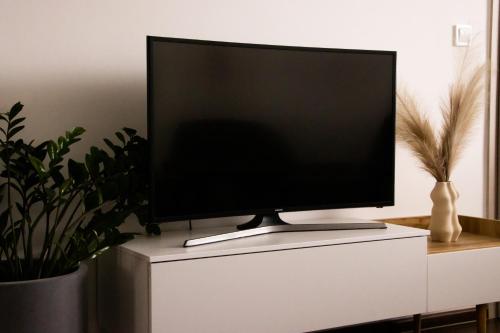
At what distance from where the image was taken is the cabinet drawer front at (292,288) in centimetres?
203

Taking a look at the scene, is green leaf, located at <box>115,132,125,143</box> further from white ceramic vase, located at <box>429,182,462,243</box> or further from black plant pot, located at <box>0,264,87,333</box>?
white ceramic vase, located at <box>429,182,462,243</box>

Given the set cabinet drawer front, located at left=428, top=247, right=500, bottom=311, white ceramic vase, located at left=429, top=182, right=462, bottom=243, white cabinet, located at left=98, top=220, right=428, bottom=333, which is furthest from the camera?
white ceramic vase, located at left=429, top=182, right=462, bottom=243

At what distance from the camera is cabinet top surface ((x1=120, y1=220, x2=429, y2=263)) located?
6.73ft

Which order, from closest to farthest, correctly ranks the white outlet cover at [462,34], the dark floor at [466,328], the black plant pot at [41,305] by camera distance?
the black plant pot at [41,305], the dark floor at [466,328], the white outlet cover at [462,34]

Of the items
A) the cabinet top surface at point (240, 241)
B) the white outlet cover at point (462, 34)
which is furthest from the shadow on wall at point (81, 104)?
the white outlet cover at point (462, 34)

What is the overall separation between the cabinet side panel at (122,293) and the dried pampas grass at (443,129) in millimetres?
1365

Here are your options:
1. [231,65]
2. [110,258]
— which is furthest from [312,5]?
→ [110,258]

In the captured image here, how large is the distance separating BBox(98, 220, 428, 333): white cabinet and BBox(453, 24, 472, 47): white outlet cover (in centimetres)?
111

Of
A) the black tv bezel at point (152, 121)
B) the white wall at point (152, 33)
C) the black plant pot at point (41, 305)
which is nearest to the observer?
the black plant pot at point (41, 305)

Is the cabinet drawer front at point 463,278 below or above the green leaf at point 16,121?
below

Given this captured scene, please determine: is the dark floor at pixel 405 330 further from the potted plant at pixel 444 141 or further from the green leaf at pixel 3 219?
the green leaf at pixel 3 219

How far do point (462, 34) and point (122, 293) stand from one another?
2.02 m

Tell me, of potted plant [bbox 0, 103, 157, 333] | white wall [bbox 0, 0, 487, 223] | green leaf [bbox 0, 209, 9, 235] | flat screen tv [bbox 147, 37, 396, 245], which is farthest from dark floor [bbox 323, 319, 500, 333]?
green leaf [bbox 0, 209, 9, 235]

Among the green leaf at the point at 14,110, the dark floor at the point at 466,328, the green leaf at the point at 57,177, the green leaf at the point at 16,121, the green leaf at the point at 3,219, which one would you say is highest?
the green leaf at the point at 14,110
